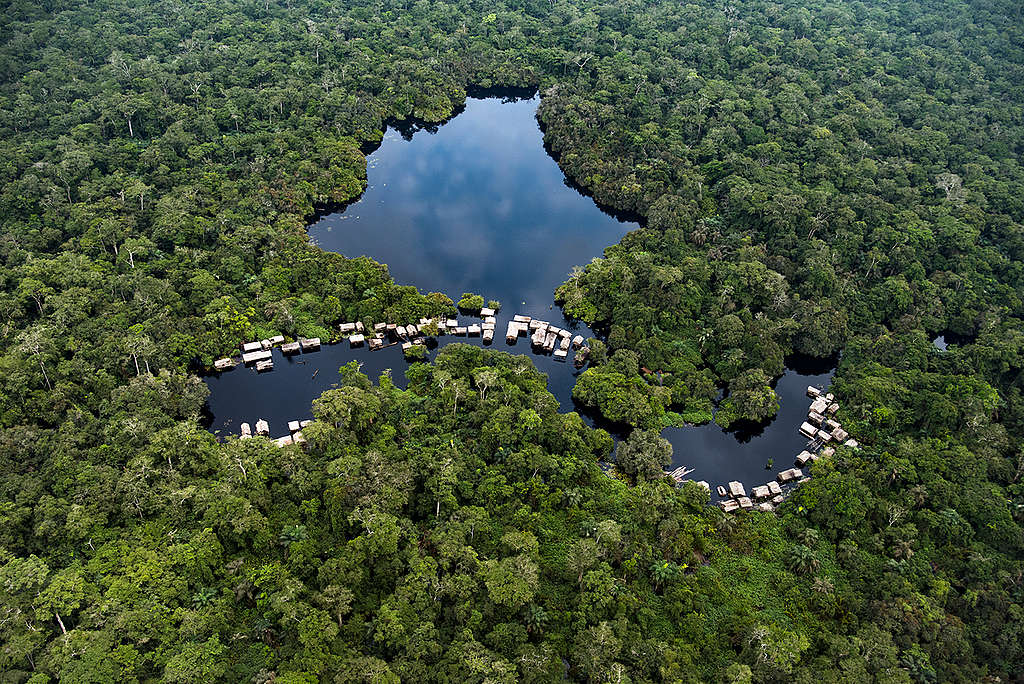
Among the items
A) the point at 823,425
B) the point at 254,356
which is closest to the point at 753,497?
the point at 823,425

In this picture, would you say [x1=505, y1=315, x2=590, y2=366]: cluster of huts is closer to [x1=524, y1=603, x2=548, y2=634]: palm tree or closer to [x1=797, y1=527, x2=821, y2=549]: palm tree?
[x1=797, y1=527, x2=821, y2=549]: palm tree

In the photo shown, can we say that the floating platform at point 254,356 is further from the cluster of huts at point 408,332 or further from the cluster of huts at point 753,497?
the cluster of huts at point 753,497

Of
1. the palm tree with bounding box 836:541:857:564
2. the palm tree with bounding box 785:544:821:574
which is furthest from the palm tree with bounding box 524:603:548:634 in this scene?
the palm tree with bounding box 836:541:857:564

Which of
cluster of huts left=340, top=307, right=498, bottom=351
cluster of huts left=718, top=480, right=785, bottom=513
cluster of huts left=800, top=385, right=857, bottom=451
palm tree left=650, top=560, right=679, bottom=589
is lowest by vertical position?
palm tree left=650, top=560, right=679, bottom=589

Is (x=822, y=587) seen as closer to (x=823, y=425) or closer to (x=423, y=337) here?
(x=823, y=425)

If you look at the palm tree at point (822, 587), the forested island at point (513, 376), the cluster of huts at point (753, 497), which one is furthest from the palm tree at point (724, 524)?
the palm tree at point (822, 587)

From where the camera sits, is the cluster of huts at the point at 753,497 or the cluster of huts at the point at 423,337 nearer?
the cluster of huts at the point at 753,497

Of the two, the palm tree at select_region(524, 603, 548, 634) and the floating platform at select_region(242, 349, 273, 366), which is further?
the floating platform at select_region(242, 349, 273, 366)
